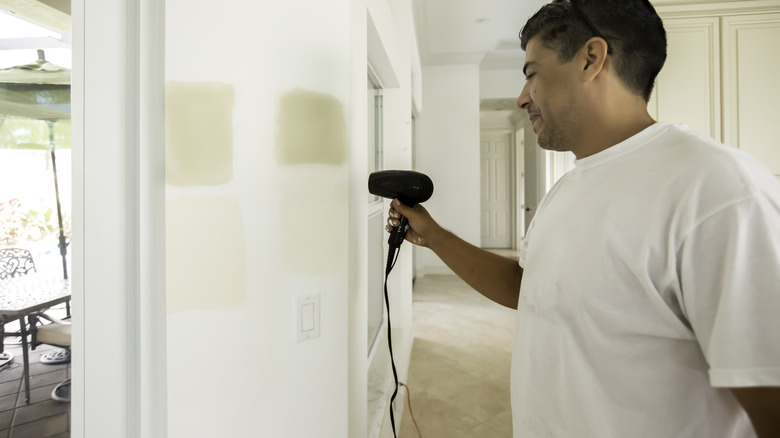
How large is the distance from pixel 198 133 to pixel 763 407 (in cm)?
91

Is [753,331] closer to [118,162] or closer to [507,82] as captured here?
[118,162]

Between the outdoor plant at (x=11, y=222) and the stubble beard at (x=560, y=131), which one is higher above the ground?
the stubble beard at (x=560, y=131)

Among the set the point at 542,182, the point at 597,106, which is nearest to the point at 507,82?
the point at 542,182

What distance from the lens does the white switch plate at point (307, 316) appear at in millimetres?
806

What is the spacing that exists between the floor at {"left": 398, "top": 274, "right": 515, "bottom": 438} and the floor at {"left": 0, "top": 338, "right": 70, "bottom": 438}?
5.48 feet

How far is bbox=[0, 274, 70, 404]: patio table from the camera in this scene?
53cm

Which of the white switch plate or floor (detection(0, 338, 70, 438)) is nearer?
floor (detection(0, 338, 70, 438))

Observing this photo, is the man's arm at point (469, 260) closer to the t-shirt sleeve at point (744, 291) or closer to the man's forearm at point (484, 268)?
the man's forearm at point (484, 268)

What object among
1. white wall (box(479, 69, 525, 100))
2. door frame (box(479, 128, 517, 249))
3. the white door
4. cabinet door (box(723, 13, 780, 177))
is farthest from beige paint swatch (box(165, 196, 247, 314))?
the white door

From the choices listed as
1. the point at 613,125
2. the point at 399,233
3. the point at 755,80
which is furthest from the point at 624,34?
the point at 755,80

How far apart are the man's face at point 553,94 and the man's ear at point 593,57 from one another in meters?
0.02

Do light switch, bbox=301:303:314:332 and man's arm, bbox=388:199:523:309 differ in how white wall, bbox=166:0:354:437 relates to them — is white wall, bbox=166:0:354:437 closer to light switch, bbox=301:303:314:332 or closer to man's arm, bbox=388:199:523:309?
light switch, bbox=301:303:314:332

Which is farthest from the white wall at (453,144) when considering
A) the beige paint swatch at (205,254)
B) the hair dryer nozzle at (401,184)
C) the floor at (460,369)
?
the beige paint swatch at (205,254)

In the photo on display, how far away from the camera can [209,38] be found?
65 cm
